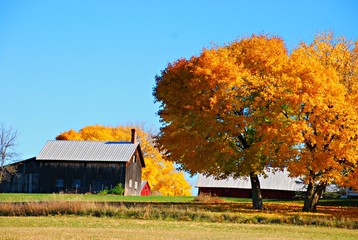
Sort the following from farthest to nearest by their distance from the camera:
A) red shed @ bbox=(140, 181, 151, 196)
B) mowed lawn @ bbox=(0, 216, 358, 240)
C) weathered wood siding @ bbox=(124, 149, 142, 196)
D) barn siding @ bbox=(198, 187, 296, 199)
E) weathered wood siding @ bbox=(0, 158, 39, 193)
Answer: red shed @ bbox=(140, 181, 151, 196) < barn siding @ bbox=(198, 187, 296, 199) < weathered wood siding @ bbox=(0, 158, 39, 193) < weathered wood siding @ bbox=(124, 149, 142, 196) < mowed lawn @ bbox=(0, 216, 358, 240)

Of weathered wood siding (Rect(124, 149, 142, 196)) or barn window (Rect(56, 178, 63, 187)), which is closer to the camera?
weathered wood siding (Rect(124, 149, 142, 196))

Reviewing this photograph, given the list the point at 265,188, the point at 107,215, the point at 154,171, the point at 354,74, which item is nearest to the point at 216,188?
the point at 265,188

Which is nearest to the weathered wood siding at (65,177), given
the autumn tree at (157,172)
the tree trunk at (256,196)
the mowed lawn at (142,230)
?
the autumn tree at (157,172)

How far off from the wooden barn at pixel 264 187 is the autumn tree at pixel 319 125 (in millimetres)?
38031

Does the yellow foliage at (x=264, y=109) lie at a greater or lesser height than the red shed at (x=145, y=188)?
greater

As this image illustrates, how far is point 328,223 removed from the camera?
33656mm

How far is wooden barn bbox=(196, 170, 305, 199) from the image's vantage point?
79062mm

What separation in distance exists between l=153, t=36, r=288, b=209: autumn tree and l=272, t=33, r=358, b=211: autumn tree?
4.78 feet

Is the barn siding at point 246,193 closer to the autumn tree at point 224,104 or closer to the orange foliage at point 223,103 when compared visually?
the autumn tree at point 224,104

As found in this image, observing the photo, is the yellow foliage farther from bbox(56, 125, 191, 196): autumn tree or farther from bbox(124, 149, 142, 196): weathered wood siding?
bbox(56, 125, 191, 196): autumn tree

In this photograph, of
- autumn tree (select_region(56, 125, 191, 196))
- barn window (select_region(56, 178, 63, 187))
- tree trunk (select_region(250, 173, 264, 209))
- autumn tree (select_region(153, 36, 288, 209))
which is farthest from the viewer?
autumn tree (select_region(56, 125, 191, 196))

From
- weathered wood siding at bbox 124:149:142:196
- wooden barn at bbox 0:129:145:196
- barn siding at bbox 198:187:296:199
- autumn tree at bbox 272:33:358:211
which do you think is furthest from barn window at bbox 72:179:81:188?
autumn tree at bbox 272:33:358:211

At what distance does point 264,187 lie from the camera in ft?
260

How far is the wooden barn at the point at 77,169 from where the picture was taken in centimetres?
7594
